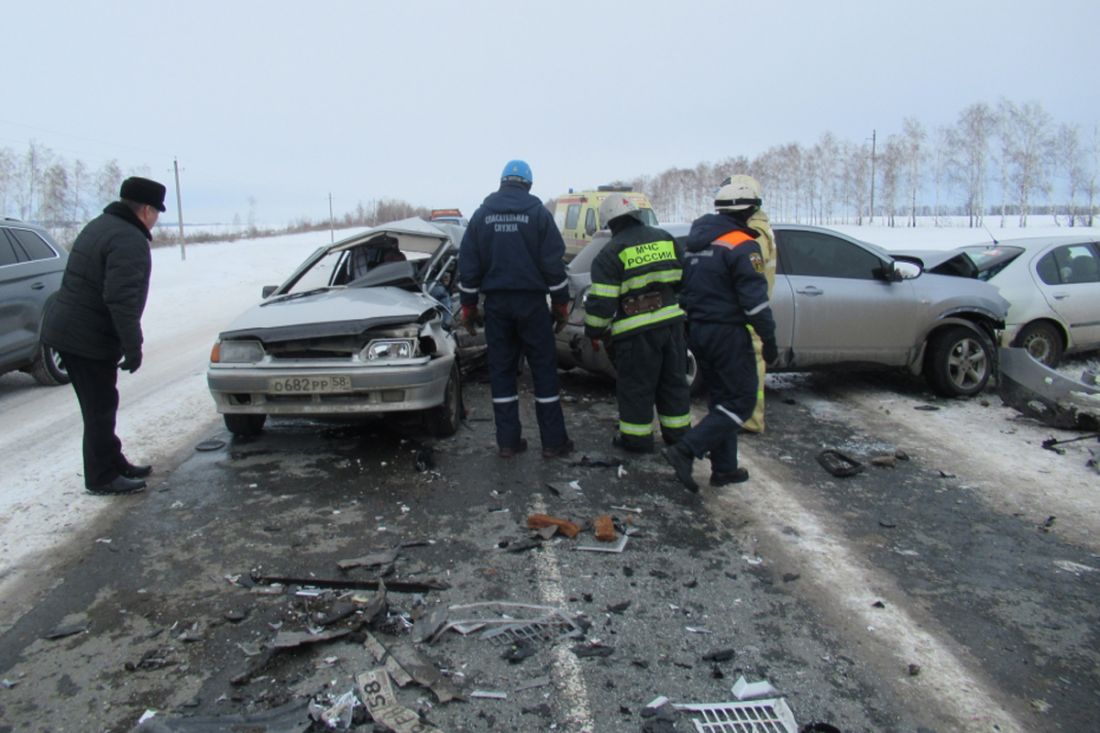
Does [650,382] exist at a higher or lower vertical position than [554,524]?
higher

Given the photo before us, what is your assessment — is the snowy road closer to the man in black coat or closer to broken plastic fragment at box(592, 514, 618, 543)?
the man in black coat

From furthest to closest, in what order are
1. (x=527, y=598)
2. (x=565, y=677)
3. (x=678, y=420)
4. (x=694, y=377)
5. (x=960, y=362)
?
(x=960, y=362)
(x=694, y=377)
(x=678, y=420)
(x=527, y=598)
(x=565, y=677)

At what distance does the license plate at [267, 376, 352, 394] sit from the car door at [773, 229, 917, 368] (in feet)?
13.0

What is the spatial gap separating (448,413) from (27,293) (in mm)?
5111

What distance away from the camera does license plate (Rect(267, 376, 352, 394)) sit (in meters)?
5.10

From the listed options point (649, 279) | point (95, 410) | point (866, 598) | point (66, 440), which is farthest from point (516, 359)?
point (66, 440)

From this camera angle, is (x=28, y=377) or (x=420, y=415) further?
(x=28, y=377)

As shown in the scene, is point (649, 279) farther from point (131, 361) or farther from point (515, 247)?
point (131, 361)

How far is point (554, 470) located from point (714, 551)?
5.14 feet

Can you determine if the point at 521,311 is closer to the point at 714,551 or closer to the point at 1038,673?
the point at 714,551

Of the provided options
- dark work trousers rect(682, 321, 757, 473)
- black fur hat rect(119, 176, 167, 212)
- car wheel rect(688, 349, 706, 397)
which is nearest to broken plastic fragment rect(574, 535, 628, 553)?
dark work trousers rect(682, 321, 757, 473)

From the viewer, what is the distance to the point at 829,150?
3073 inches

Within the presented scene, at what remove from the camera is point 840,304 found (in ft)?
A: 23.3

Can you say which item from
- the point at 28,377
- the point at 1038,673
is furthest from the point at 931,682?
the point at 28,377
